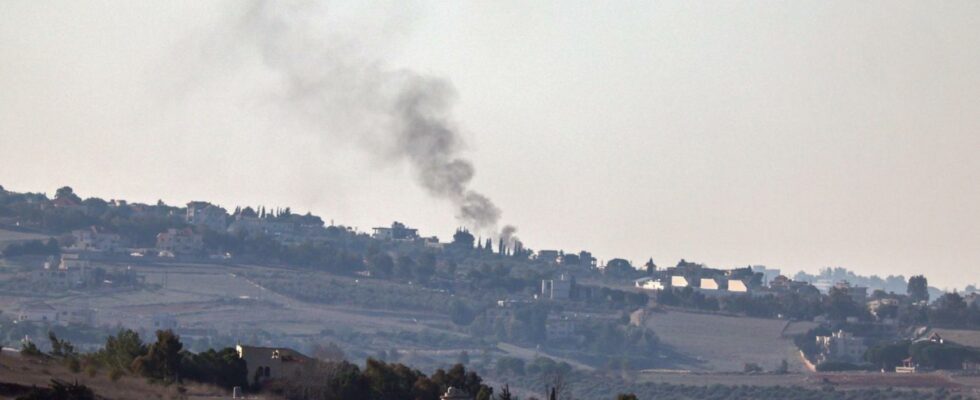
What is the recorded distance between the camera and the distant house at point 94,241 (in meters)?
187

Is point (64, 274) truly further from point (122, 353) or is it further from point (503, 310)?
point (122, 353)

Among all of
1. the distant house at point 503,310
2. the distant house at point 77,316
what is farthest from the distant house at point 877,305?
the distant house at point 77,316

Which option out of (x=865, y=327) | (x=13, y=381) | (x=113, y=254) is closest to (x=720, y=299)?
(x=865, y=327)

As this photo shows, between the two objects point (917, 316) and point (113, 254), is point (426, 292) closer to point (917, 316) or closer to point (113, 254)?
point (113, 254)

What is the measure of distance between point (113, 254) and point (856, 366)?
6246 cm

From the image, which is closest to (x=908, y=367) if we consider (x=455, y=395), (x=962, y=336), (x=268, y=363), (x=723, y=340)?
(x=723, y=340)

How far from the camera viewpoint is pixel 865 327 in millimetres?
183125

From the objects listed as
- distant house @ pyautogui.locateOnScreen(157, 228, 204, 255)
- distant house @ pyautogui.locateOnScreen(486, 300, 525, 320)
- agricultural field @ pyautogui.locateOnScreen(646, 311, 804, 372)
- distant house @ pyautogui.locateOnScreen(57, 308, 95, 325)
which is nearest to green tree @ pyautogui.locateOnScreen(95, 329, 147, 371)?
distant house @ pyautogui.locateOnScreen(57, 308, 95, 325)

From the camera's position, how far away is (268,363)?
6406cm

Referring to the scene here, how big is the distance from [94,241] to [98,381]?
138 m

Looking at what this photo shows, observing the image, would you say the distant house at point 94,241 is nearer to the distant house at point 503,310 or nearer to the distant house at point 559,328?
the distant house at point 503,310

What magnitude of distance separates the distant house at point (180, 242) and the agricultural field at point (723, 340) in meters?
38.0

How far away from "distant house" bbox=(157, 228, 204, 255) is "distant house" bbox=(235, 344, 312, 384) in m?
124

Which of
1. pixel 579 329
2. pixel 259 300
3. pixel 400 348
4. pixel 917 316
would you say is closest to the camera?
pixel 400 348
